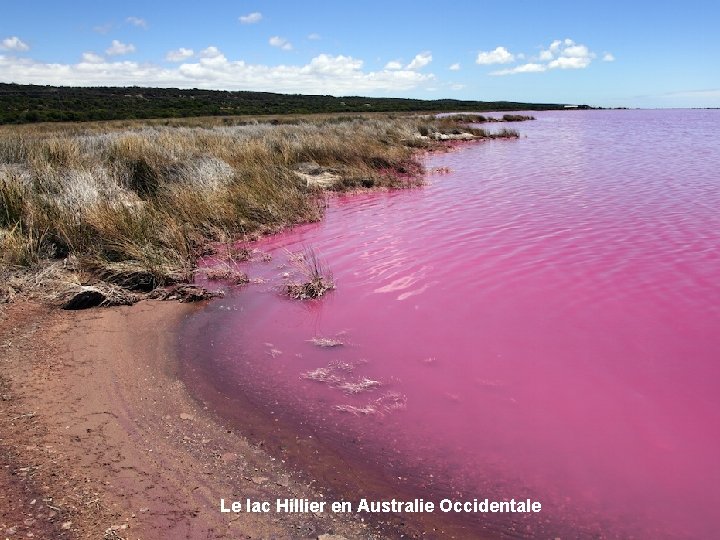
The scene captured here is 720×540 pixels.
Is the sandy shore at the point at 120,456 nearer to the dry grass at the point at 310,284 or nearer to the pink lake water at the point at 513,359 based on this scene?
the pink lake water at the point at 513,359

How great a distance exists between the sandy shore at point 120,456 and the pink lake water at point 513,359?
0.52m

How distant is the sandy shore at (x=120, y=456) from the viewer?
9.70 feet

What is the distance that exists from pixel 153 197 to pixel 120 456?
756cm

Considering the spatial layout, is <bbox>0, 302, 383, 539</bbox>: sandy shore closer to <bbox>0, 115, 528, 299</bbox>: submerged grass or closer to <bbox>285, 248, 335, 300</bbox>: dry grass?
<bbox>285, 248, 335, 300</bbox>: dry grass

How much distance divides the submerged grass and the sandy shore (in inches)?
76.9

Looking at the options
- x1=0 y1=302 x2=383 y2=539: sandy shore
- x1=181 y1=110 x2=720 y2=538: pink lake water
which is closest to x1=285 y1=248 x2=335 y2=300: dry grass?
x1=181 y1=110 x2=720 y2=538: pink lake water

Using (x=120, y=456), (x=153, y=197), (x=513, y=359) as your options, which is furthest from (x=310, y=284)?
(x=153, y=197)

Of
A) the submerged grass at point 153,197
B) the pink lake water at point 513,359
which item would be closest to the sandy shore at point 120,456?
the pink lake water at point 513,359

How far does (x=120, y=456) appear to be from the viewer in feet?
11.5

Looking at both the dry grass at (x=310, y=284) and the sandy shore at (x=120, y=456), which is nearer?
the sandy shore at (x=120, y=456)

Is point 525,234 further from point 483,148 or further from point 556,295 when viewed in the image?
point 483,148

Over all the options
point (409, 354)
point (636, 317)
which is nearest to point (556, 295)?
point (636, 317)

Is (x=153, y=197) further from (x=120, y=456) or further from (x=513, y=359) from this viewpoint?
(x=513, y=359)

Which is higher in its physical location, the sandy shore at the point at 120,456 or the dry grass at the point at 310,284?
the dry grass at the point at 310,284
